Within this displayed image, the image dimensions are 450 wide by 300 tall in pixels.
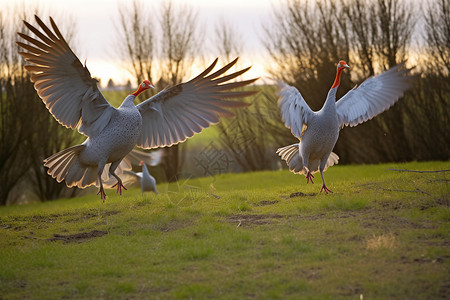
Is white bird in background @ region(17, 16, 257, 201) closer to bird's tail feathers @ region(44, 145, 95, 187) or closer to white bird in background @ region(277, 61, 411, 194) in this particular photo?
bird's tail feathers @ region(44, 145, 95, 187)

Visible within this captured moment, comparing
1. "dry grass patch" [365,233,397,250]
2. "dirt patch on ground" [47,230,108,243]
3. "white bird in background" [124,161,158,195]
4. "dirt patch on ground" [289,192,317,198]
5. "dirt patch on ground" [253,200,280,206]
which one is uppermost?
"white bird in background" [124,161,158,195]

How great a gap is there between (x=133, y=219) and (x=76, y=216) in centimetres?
127

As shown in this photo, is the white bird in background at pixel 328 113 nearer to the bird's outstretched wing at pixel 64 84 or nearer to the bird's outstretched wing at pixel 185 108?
the bird's outstretched wing at pixel 185 108

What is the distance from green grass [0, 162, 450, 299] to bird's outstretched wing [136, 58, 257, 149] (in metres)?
1.37

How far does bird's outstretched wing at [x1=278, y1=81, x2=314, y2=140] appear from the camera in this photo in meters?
8.66

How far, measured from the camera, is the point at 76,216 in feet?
28.0

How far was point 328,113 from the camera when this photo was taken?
8.86m

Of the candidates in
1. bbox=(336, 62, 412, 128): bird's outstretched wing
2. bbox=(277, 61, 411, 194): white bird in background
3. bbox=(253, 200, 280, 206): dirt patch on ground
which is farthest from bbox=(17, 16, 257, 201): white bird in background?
bbox=(336, 62, 412, 128): bird's outstretched wing

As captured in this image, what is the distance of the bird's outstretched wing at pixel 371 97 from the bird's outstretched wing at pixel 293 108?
0.98 metres

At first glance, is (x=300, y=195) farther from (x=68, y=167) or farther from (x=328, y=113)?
(x=68, y=167)

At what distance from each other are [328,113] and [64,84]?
416 centimetres

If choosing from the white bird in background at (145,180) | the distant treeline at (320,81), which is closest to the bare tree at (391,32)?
the distant treeline at (320,81)

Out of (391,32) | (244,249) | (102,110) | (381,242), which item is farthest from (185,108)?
(391,32)

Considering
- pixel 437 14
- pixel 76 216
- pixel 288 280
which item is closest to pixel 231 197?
pixel 76 216
